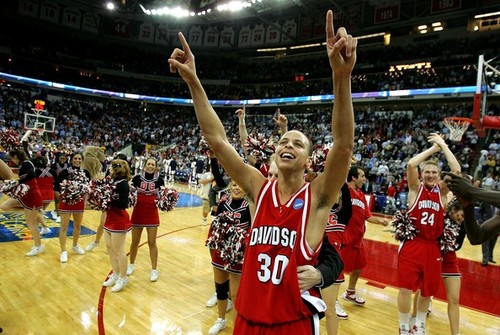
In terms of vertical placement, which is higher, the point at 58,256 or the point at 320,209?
the point at 320,209

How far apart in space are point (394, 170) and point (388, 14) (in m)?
12.1

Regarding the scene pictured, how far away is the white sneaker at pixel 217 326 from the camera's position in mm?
3660

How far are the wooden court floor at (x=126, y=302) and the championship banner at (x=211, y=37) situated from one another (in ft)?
94.1

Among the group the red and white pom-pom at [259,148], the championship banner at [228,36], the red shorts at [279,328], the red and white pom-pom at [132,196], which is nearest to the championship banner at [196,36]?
the championship banner at [228,36]

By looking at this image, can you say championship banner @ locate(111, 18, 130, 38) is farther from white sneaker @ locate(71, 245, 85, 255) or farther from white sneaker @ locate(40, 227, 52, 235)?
white sneaker @ locate(71, 245, 85, 255)

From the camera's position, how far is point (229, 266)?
3326mm

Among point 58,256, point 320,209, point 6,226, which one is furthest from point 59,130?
point 320,209

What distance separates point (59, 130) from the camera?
2600 cm

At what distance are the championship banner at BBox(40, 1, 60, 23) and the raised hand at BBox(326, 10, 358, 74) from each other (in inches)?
1370

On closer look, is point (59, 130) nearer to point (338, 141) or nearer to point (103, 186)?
point (103, 186)

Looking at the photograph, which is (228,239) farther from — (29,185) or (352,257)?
(29,185)

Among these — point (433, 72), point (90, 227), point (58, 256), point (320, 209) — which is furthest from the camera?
point (433, 72)

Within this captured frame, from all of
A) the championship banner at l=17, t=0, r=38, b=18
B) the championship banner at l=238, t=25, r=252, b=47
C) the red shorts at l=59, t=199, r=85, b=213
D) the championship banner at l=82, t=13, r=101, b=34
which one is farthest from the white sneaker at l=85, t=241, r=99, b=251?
the championship banner at l=82, t=13, r=101, b=34

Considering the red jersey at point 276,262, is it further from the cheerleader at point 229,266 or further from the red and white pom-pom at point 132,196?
the red and white pom-pom at point 132,196
